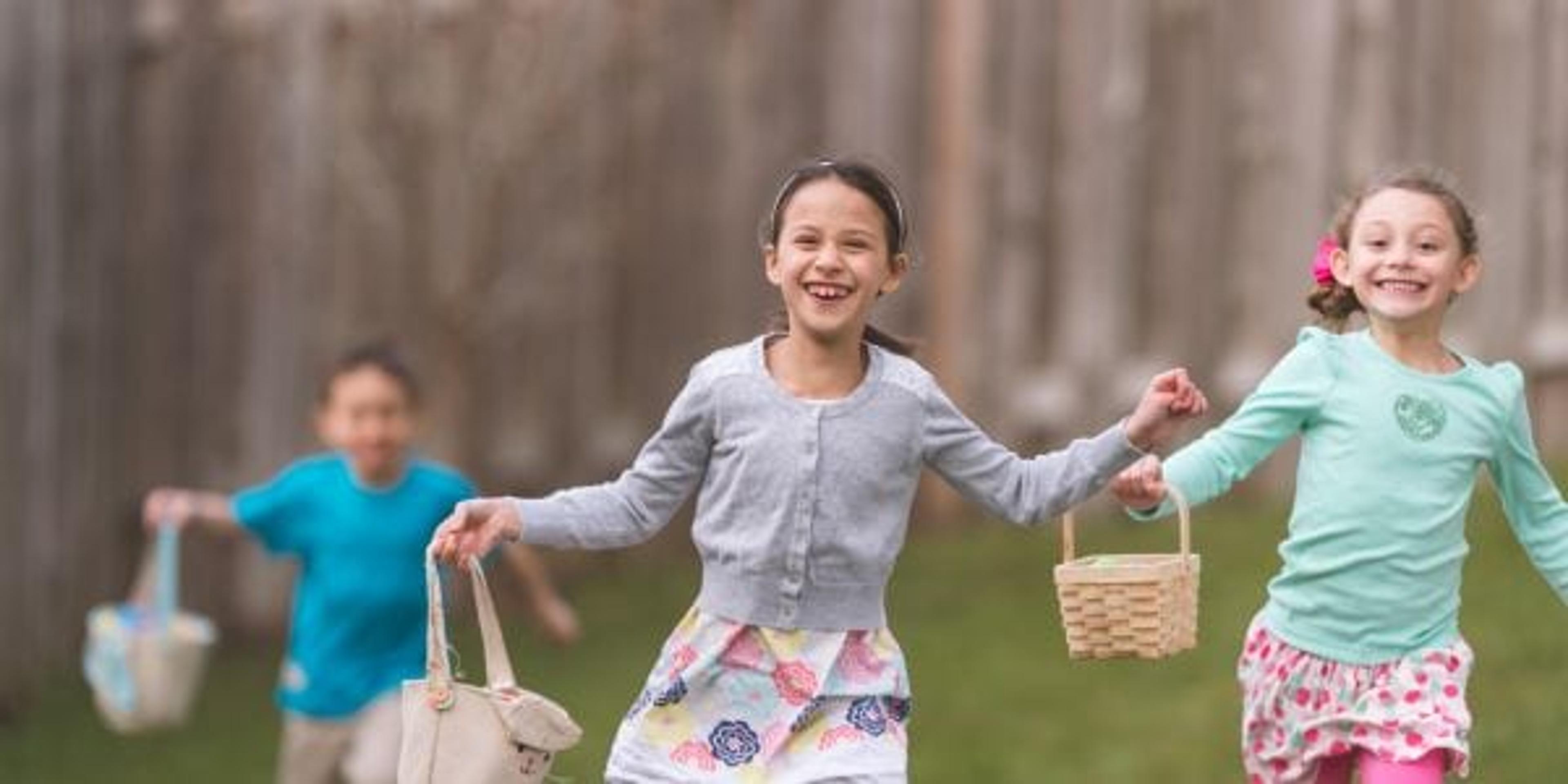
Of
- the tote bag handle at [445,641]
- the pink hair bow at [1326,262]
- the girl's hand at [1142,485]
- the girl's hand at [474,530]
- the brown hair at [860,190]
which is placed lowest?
the tote bag handle at [445,641]

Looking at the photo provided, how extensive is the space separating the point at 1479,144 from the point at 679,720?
551cm

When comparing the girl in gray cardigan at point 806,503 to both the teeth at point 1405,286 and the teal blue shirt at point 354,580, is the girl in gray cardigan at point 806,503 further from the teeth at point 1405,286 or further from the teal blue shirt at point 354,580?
the teal blue shirt at point 354,580

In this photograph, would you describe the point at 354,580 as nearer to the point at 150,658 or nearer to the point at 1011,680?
the point at 150,658

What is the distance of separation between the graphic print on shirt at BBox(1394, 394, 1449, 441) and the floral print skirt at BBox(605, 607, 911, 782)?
99 cm

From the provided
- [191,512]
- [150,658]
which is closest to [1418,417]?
[191,512]

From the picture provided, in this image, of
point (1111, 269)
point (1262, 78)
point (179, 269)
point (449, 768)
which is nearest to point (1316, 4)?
point (1262, 78)

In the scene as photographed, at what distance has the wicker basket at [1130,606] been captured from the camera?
574 centimetres

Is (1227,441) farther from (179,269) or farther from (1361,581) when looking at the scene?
(179,269)

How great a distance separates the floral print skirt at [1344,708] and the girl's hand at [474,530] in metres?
1.36

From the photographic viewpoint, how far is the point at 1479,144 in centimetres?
1072

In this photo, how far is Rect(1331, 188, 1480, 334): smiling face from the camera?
6035mm

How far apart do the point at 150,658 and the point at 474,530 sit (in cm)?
245

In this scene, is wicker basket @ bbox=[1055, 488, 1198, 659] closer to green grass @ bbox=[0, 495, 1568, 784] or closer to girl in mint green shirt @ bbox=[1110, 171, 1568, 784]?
girl in mint green shirt @ bbox=[1110, 171, 1568, 784]

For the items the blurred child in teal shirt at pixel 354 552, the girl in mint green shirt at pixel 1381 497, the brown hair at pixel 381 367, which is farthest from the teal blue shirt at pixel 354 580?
the girl in mint green shirt at pixel 1381 497
